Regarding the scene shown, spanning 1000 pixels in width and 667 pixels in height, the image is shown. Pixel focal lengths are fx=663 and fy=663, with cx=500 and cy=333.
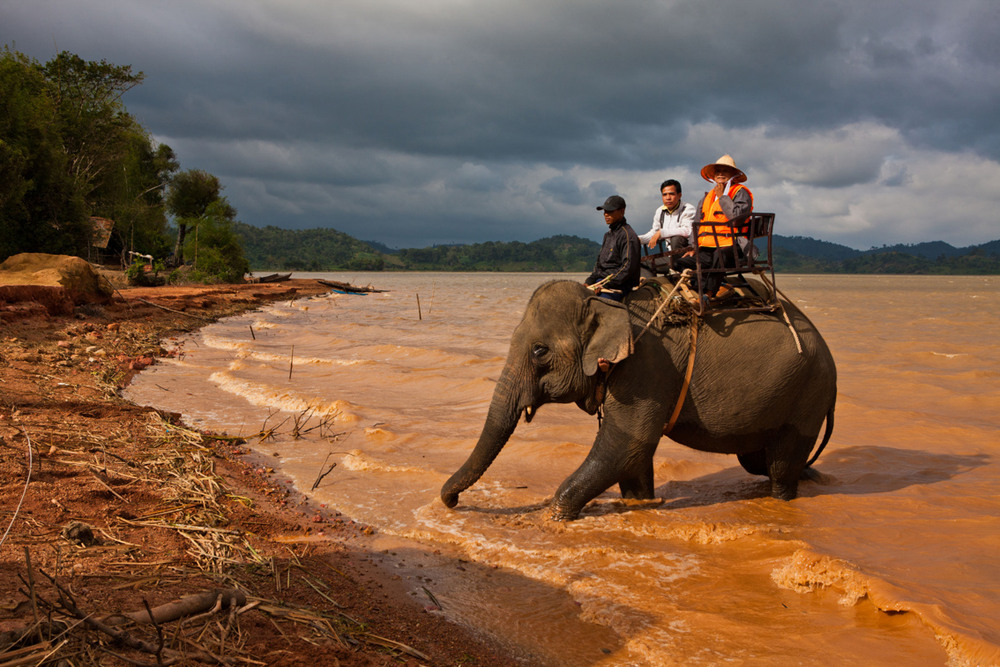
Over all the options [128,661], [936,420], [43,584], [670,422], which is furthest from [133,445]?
[936,420]

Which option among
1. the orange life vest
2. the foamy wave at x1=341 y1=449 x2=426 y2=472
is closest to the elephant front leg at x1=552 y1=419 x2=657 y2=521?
the orange life vest

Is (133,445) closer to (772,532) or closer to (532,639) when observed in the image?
(532,639)

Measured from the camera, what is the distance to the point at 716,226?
19.7ft

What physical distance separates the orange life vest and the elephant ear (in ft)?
3.72

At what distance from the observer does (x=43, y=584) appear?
330cm

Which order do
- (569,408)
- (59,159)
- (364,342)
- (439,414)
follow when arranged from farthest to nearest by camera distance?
(59,159), (364,342), (569,408), (439,414)

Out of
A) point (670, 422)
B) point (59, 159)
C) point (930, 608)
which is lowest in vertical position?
point (930, 608)

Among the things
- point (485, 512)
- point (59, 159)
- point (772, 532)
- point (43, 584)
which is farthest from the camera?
point (59, 159)

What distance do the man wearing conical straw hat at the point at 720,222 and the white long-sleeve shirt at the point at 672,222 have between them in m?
0.21

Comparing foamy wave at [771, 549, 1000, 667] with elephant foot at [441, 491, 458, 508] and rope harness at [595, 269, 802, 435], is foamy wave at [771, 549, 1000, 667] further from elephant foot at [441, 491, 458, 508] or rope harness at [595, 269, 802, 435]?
elephant foot at [441, 491, 458, 508]

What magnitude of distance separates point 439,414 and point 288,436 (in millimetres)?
2543

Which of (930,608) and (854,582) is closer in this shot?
(930,608)

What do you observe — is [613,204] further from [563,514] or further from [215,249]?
[215,249]

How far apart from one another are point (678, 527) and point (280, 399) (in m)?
7.08
